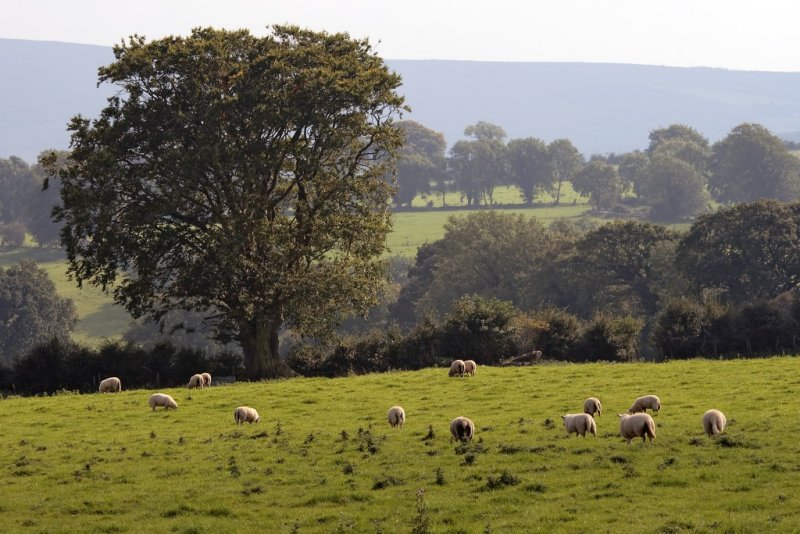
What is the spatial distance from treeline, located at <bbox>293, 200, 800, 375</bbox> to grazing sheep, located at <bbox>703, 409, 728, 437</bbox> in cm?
2903

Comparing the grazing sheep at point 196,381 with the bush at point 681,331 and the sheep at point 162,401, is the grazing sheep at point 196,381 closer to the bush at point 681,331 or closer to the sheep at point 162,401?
the sheep at point 162,401

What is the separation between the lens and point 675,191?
17950cm

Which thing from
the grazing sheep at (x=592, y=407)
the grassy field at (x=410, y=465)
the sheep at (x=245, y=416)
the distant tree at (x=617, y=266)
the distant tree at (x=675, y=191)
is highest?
the distant tree at (x=675, y=191)

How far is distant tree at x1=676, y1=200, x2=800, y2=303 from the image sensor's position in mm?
88438

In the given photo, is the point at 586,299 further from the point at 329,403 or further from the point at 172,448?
the point at 172,448

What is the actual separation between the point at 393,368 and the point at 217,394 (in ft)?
54.0

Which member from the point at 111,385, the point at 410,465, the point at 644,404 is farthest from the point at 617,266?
the point at 410,465

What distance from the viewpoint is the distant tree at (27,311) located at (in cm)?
11581

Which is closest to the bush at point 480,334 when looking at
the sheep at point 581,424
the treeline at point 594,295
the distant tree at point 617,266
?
the treeline at point 594,295

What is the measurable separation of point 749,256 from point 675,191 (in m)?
93.2

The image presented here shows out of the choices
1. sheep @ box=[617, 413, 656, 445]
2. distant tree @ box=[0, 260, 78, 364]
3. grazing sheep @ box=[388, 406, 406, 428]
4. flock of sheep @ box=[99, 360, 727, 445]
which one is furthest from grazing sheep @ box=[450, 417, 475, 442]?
distant tree @ box=[0, 260, 78, 364]

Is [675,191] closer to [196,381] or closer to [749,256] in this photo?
[749,256]

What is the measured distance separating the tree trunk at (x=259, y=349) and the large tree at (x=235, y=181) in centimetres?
8

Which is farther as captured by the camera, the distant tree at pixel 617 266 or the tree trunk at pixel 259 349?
the distant tree at pixel 617 266
